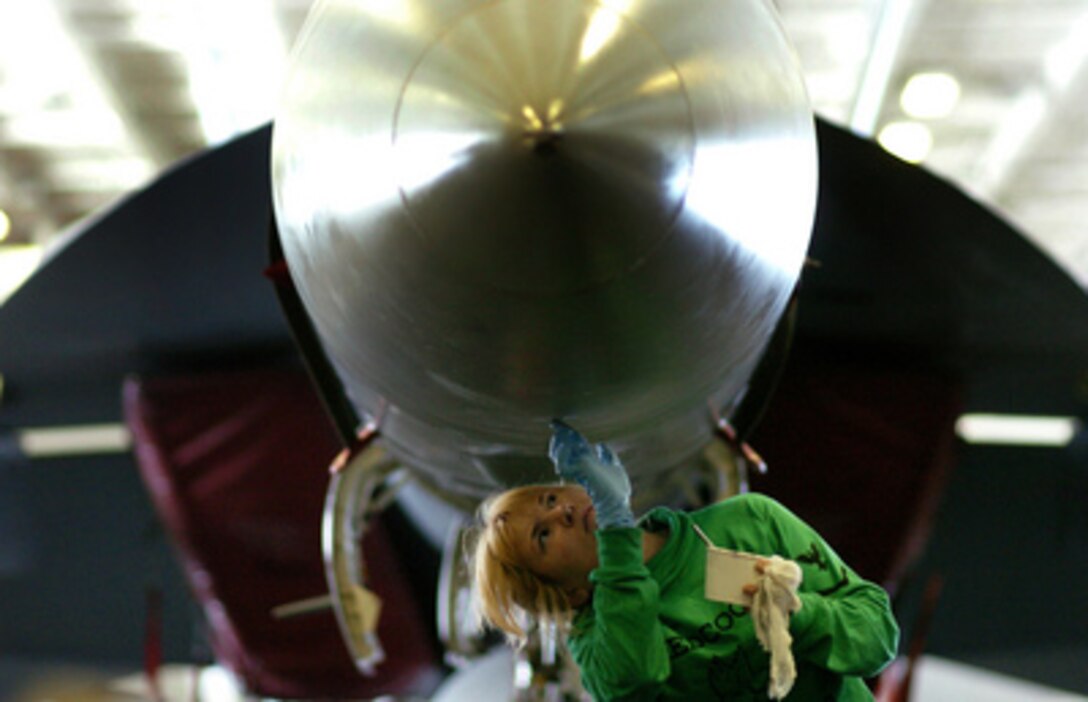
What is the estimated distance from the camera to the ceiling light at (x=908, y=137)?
8.45 m

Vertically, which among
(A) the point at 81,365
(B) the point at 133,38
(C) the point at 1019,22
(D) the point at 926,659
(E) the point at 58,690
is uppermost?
(B) the point at 133,38

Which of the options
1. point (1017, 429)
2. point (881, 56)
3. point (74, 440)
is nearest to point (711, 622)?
point (1017, 429)

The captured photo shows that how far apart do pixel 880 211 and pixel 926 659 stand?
946mm

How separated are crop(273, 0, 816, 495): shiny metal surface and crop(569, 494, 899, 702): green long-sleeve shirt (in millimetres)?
162

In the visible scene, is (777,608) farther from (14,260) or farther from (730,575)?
(14,260)

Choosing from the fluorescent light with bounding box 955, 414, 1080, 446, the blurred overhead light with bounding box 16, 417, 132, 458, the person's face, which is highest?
the blurred overhead light with bounding box 16, 417, 132, 458

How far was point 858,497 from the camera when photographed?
2600mm

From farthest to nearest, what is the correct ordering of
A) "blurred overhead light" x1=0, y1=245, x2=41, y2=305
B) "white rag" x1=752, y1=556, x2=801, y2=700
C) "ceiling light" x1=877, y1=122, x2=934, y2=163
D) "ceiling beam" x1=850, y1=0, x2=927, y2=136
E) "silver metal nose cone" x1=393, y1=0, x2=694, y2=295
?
"blurred overhead light" x1=0, y1=245, x2=41, y2=305 → "ceiling light" x1=877, y1=122, x2=934, y2=163 → "ceiling beam" x1=850, y1=0, x2=927, y2=136 → "white rag" x1=752, y1=556, x2=801, y2=700 → "silver metal nose cone" x1=393, y1=0, x2=694, y2=295

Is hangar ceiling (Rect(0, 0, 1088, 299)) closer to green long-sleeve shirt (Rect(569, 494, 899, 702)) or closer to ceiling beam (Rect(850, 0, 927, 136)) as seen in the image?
A: ceiling beam (Rect(850, 0, 927, 136))

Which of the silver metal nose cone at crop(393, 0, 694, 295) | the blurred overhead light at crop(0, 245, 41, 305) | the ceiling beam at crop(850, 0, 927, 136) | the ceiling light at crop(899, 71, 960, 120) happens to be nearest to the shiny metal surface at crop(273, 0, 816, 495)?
the silver metal nose cone at crop(393, 0, 694, 295)

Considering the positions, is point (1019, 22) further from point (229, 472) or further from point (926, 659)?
point (229, 472)

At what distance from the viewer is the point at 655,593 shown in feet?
4.60

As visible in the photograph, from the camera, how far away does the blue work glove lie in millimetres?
1415

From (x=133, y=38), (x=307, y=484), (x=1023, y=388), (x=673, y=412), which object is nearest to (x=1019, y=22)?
(x=133, y=38)
